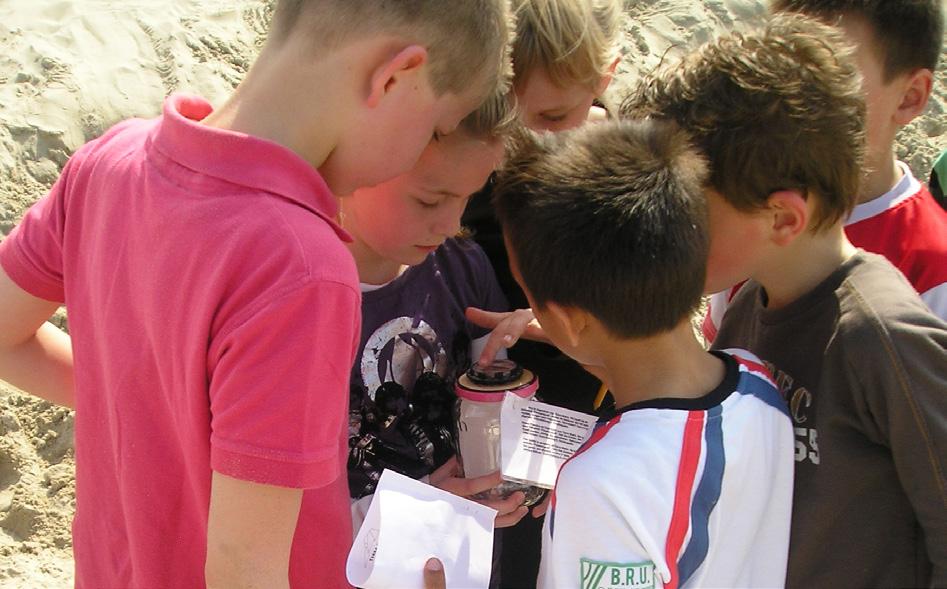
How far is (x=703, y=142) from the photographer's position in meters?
1.78

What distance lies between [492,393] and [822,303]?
2.08 ft

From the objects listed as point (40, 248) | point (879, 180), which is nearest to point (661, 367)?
point (879, 180)

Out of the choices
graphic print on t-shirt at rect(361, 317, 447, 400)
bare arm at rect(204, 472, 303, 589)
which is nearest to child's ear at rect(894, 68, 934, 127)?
graphic print on t-shirt at rect(361, 317, 447, 400)

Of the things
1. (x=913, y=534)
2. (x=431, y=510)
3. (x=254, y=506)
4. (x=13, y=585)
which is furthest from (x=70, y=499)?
(x=913, y=534)

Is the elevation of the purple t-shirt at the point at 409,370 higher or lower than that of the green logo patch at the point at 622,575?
lower

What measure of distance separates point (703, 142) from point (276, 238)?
2.98 ft

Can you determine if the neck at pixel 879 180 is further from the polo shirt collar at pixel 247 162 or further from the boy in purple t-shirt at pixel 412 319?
the polo shirt collar at pixel 247 162

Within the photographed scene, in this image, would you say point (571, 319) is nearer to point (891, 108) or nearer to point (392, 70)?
point (392, 70)

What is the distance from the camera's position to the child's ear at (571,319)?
1.64m

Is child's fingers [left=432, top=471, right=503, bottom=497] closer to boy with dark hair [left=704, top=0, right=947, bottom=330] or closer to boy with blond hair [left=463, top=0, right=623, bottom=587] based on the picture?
boy with blond hair [left=463, top=0, right=623, bottom=587]

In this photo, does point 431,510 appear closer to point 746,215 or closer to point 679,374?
point 679,374

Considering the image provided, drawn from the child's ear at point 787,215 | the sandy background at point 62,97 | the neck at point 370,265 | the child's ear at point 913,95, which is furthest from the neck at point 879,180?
the sandy background at point 62,97

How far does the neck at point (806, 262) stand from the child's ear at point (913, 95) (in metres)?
0.66

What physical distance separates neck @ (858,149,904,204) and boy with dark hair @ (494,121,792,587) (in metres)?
0.64
